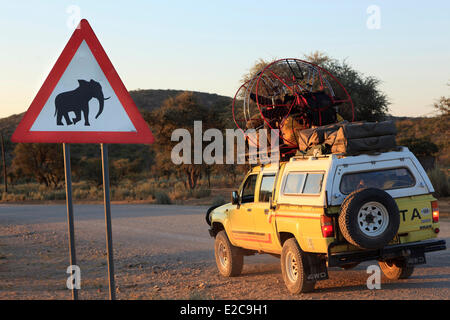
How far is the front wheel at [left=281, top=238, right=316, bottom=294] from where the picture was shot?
25.9ft

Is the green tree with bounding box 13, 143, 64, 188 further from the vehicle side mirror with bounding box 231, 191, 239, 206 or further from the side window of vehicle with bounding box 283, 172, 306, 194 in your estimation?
the side window of vehicle with bounding box 283, 172, 306, 194

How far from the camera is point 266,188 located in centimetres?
922

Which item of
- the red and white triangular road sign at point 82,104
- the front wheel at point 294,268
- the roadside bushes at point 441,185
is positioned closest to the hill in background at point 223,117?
the roadside bushes at point 441,185

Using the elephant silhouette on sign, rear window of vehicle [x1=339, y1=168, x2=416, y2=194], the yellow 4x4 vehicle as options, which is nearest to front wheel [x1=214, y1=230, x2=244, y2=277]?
the yellow 4x4 vehicle

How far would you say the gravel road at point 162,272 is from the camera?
8242mm

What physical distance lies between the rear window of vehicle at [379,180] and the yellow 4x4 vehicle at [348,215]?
14 mm

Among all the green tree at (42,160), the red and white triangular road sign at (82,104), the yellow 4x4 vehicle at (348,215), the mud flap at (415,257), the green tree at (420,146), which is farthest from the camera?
the green tree at (42,160)

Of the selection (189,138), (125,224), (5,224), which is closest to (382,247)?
(125,224)

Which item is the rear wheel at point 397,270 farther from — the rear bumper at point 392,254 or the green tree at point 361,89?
the green tree at point 361,89

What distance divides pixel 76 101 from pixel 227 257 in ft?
18.4

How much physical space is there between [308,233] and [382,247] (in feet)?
3.22

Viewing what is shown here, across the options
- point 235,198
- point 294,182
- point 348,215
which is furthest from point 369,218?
point 235,198

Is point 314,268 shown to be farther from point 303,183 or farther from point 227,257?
point 227,257

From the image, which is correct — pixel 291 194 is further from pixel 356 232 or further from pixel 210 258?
pixel 210 258
